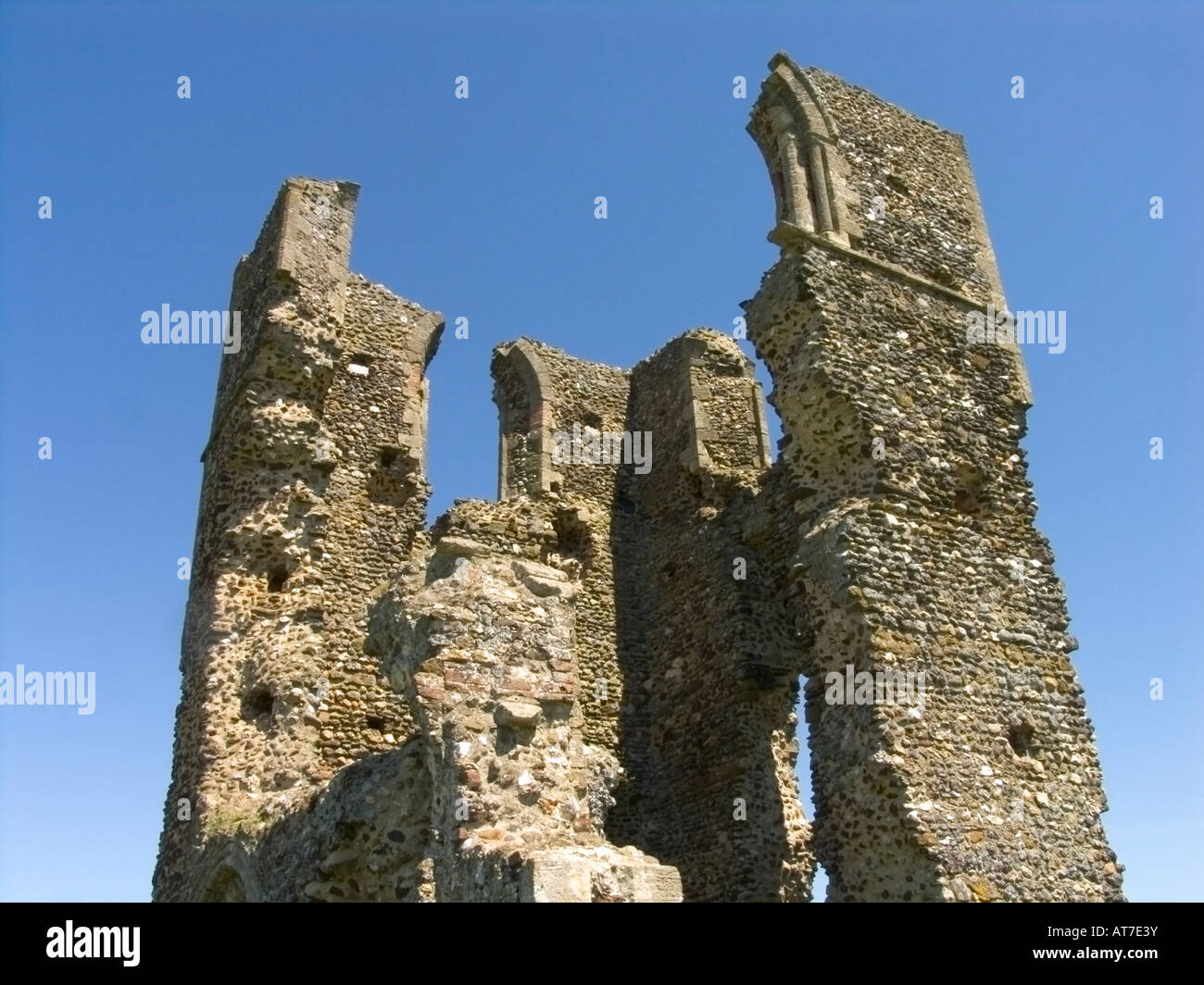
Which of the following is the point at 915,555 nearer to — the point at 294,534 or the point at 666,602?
the point at 666,602

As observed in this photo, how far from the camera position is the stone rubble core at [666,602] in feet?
24.4

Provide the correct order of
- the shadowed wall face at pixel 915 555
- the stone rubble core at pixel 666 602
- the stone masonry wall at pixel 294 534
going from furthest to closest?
the stone masonry wall at pixel 294 534, the shadowed wall face at pixel 915 555, the stone rubble core at pixel 666 602

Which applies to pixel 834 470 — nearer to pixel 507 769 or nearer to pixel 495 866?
pixel 507 769

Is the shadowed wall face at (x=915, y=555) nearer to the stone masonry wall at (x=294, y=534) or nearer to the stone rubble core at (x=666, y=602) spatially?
the stone rubble core at (x=666, y=602)

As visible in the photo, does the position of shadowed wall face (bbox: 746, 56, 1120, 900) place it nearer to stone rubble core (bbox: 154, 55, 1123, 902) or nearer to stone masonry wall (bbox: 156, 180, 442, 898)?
stone rubble core (bbox: 154, 55, 1123, 902)

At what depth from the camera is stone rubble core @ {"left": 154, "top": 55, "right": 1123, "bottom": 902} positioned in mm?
7434

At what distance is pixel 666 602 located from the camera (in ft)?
45.3

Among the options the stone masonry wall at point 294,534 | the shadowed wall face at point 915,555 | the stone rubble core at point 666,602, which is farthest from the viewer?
the stone masonry wall at point 294,534

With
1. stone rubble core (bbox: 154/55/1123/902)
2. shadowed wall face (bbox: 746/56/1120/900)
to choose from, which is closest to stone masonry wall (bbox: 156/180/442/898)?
stone rubble core (bbox: 154/55/1123/902)

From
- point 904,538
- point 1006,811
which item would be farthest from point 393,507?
point 1006,811

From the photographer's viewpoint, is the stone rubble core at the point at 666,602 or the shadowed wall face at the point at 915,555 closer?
the stone rubble core at the point at 666,602

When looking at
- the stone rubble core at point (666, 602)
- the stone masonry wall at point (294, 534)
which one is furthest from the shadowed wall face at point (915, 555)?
the stone masonry wall at point (294, 534)

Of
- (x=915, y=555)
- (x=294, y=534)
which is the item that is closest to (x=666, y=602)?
(x=294, y=534)
